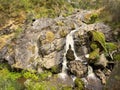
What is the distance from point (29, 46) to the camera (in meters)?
22.9

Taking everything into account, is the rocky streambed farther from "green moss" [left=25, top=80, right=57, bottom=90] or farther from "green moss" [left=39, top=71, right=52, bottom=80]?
"green moss" [left=25, top=80, right=57, bottom=90]

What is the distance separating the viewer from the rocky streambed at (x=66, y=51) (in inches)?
778

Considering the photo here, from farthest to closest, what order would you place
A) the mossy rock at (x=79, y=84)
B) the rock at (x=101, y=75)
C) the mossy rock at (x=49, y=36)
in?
1. the mossy rock at (x=49, y=36)
2. the rock at (x=101, y=75)
3. the mossy rock at (x=79, y=84)

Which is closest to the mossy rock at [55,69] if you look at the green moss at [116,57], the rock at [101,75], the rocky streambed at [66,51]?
the rocky streambed at [66,51]

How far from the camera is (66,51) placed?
21844 mm

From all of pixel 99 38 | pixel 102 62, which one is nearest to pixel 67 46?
pixel 99 38

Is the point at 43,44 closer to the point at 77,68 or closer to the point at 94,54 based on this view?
the point at 77,68

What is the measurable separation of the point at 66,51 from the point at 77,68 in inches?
103

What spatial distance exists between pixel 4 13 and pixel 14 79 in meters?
11.9

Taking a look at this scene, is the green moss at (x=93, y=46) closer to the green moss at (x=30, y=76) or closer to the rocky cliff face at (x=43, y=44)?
the rocky cliff face at (x=43, y=44)

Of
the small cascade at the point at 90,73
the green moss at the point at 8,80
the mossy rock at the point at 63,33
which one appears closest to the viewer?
the green moss at the point at 8,80

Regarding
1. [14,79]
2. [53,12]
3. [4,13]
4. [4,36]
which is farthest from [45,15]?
[14,79]

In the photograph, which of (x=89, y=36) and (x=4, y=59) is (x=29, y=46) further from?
(x=89, y=36)

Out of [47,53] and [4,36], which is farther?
[4,36]
